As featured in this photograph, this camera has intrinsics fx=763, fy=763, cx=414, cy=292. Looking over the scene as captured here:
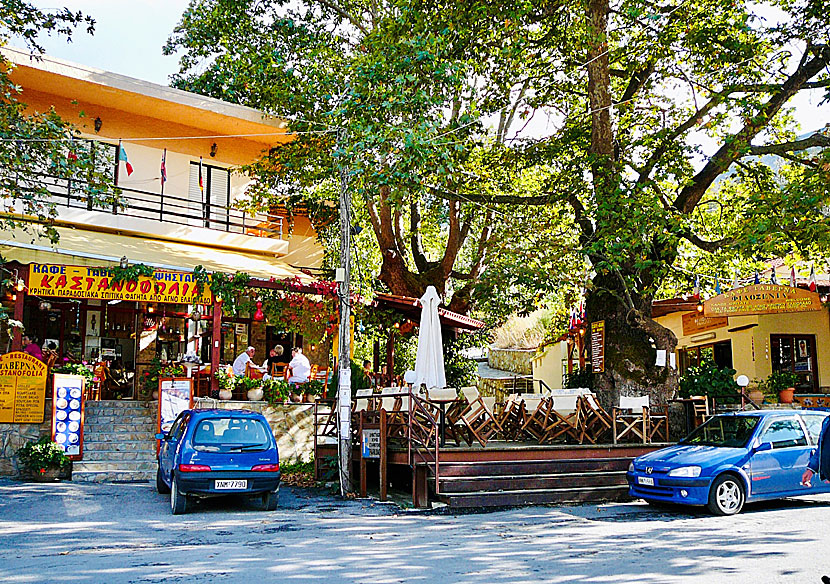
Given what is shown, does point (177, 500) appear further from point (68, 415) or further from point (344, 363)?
point (68, 415)

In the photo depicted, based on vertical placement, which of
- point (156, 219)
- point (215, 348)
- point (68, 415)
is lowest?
point (68, 415)

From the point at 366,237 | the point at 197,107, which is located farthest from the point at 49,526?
the point at 366,237

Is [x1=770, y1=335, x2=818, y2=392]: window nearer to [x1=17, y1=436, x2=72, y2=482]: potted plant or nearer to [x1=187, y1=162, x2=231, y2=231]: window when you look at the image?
[x1=187, y1=162, x2=231, y2=231]: window

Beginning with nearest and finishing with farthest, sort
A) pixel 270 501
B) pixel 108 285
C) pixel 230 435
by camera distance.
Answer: pixel 230 435 < pixel 270 501 < pixel 108 285

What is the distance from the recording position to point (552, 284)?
55.7ft

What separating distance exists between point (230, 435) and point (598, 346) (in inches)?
325

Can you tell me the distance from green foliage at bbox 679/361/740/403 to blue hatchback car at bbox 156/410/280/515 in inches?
366

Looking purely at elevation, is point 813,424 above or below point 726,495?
above

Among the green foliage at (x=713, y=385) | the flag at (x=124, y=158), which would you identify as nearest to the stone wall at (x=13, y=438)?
the flag at (x=124, y=158)

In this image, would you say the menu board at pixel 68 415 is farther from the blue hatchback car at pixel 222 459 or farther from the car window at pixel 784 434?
the car window at pixel 784 434

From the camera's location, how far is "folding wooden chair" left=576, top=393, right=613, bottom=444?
489 inches

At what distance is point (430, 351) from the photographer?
12898mm

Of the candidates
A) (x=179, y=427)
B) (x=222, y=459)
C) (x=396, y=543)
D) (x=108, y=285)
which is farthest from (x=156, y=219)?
(x=396, y=543)

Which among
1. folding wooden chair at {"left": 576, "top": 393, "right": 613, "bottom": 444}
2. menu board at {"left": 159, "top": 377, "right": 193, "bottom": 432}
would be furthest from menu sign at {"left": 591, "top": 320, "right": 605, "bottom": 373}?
menu board at {"left": 159, "top": 377, "right": 193, "bottom": 432}
